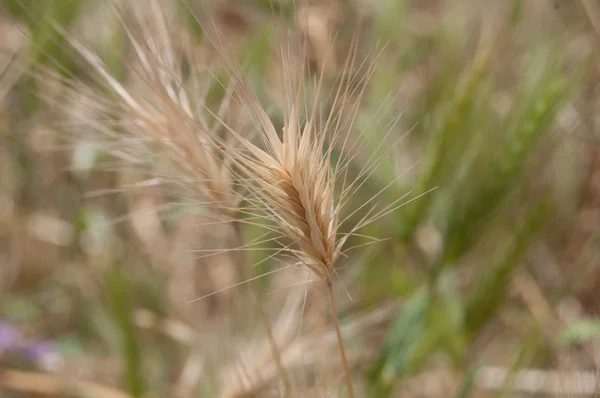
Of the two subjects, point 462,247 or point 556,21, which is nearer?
point 462,247

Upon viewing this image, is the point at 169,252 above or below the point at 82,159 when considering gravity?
below

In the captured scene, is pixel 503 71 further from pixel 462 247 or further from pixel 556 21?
pixel 462 247

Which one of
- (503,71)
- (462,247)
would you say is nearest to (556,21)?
(503,71)

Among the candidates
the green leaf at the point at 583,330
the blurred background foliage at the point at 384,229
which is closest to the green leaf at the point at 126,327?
the blurred background foliage at the point at 384,229

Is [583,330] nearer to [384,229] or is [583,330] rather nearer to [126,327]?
[384,229]

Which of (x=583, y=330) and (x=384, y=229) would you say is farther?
(x=384, y=229)

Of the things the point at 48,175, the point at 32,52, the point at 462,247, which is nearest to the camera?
the point at 462,247

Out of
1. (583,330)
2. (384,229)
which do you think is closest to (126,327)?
(384,229)

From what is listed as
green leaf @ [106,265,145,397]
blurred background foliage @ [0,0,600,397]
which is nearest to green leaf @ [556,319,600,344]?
blurred background foliage @ [0,0,600,397]

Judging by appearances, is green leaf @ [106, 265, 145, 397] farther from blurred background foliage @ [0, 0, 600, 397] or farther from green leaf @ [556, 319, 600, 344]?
green leaf @ [556, 319, 600, 344]
